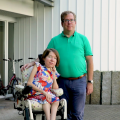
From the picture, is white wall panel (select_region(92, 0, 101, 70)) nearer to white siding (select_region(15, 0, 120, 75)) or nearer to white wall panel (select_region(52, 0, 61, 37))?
white siding (select_region(15, 0, 120, 75))

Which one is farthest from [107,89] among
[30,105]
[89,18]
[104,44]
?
[30,105]

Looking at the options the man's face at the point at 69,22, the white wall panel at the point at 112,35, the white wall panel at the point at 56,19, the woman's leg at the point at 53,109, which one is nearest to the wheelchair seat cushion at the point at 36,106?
the woman's leg at the point at 53,109

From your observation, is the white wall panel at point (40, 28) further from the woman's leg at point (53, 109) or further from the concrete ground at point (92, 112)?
the woman's leg at point (53, 109)

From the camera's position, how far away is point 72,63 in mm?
4062

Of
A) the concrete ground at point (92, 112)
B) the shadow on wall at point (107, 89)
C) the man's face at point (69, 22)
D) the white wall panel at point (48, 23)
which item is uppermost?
the white wall panel at point (48, 23)

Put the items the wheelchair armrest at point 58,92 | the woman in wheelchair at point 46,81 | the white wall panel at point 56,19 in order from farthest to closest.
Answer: the white wall panel at point 56,19 → the wheelchair armrest at point 58,92 → the woman in wheelchair at point 46,81

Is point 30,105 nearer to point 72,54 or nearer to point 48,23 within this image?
point 72,54

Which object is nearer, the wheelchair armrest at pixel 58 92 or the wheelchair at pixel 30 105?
the wheelchair at pixel 30 105

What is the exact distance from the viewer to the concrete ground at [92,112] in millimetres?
6422

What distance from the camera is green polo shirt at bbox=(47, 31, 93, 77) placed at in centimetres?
407

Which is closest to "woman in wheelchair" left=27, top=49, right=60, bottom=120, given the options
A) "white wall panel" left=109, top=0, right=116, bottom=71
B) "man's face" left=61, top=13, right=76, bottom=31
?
"man's face" left=61, top=13, right=76, bottom=31

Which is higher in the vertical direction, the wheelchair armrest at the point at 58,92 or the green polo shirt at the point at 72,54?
the green polo shirt at the point at 72,54

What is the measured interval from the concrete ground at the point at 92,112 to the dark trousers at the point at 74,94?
2239 millimetres

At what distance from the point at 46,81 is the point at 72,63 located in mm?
452
